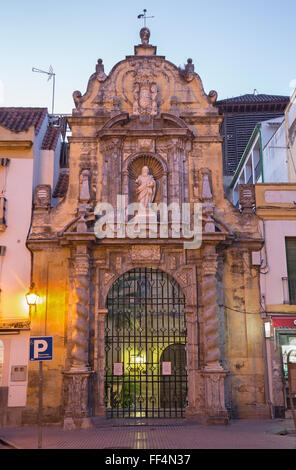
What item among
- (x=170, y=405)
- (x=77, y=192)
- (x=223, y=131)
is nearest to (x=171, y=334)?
(x=170, y=405)

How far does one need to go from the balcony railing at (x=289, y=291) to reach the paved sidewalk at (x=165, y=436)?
4183 mm

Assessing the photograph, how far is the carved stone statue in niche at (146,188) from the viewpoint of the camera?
2083cm

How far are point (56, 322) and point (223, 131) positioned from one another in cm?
1952

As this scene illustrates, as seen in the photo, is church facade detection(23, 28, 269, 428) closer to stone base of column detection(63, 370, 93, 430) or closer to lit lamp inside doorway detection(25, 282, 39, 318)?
stone base of column detection(63, 370, 93, 430)

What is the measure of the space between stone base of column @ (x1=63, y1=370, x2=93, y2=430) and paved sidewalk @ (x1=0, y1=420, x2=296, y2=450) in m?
0.44

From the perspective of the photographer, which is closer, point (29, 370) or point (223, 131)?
point (29, 370)

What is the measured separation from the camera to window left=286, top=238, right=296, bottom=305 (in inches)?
803

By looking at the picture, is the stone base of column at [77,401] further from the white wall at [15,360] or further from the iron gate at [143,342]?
the white wall at [15,360]

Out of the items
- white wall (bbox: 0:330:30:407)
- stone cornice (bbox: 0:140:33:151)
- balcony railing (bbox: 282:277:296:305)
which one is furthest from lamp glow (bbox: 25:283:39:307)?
balcony railing (bbox: 282:277:296:305)

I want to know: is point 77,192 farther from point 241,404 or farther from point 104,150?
point 241,404

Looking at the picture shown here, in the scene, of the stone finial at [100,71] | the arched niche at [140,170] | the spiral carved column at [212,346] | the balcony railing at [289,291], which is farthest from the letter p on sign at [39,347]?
the stone finial at [100,71]

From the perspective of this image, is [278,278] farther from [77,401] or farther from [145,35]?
[145,35]

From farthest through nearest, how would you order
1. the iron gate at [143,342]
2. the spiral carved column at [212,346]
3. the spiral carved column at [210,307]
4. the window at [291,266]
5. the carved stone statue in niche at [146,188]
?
1. the carved stone statue in niche at [146,188]
2. the window at [291,266]
3. the iron gate at [143,342]
4. the spiral carved column at [210,307]
5. the spiral carved column at [212,346]

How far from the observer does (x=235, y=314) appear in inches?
792
